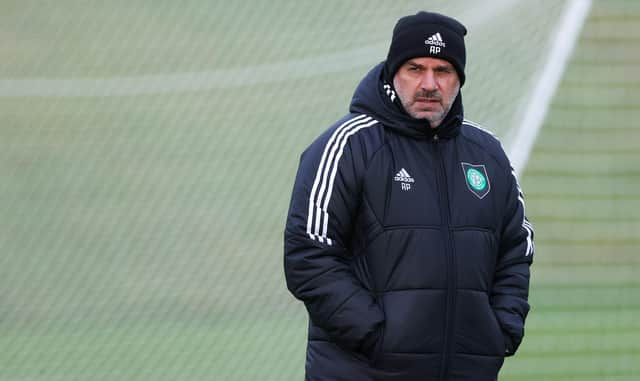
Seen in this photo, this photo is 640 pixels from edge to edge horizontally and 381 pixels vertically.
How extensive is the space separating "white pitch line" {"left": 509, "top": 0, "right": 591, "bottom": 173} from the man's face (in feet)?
8.29

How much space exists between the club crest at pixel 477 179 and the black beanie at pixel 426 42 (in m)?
0.24

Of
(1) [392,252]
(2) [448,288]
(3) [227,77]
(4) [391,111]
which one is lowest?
(2) [448,288]

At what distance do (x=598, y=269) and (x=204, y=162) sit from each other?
6.51 feet

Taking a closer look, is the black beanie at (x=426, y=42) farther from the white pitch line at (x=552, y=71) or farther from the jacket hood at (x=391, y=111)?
the white pitch line at (x=552, y=71)

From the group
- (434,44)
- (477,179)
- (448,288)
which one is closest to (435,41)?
(434,44)

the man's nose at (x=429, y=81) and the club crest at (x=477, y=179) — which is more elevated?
the man's nose at (x=429, y=81)

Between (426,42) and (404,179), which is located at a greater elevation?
(426,42)

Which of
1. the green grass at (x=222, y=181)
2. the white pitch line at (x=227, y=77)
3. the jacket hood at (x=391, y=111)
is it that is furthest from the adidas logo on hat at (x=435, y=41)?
the white pitch line at (x=227, y=77)

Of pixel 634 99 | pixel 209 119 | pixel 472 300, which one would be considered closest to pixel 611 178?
pixel 634 99

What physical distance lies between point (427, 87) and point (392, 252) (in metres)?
0.41

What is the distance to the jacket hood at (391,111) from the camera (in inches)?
110

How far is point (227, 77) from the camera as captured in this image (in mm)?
5660

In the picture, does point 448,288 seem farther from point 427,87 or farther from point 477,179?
point 427,87

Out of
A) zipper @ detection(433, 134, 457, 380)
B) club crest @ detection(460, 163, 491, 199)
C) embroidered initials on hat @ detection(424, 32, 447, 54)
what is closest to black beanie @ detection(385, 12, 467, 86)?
embroidered initials on hat @ detection(424, 32, 447, 54)
